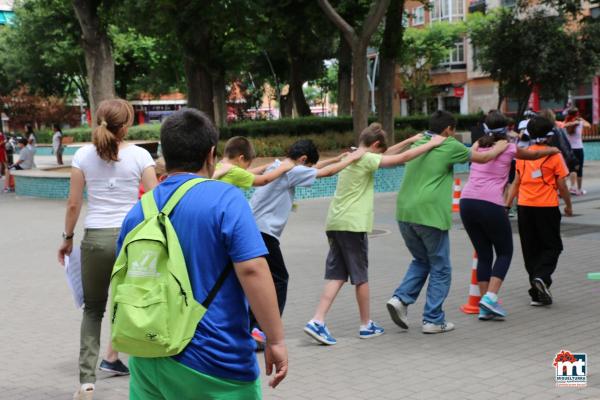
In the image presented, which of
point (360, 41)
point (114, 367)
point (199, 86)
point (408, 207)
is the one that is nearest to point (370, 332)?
point (408, 207)

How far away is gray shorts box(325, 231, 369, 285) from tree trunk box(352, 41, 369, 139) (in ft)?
44.1

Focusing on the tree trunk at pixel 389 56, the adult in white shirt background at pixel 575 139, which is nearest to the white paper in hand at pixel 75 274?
the adult in white shirt background at pixel 575 139

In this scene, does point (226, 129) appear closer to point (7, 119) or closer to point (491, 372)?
point (491, 372)

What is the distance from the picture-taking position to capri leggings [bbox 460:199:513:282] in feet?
22.7

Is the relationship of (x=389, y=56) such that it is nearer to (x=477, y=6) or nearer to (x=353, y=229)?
(x=353, y=229)

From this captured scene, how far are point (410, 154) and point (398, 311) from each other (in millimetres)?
1254

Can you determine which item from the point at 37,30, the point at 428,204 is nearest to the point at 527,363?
the point at 428,204

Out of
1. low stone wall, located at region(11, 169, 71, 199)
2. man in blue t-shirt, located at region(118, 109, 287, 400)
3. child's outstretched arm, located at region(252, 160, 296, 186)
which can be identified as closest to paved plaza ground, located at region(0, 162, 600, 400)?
child's outstretched arm, located at region(252, 160, 296, 186)

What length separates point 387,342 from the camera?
6492 millimetres

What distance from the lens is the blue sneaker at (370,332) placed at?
6.61 metres

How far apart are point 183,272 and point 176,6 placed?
67.1ft

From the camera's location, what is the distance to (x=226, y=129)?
26312 mm

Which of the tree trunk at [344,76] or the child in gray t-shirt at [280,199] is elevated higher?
the tree trunk at [344,76]

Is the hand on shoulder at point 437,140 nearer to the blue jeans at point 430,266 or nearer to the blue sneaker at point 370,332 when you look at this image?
the blue jeans at point 430,266
